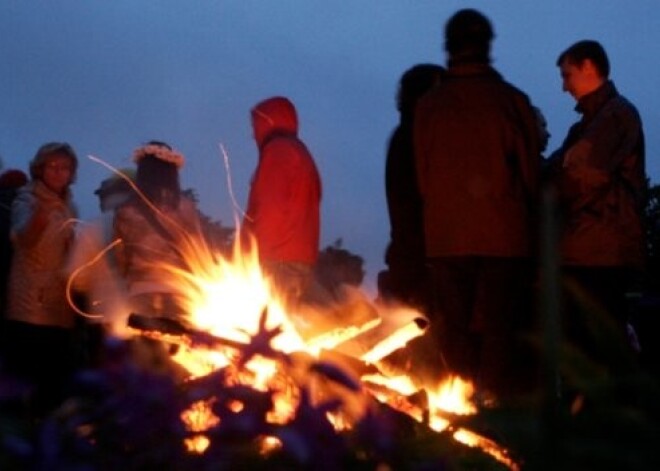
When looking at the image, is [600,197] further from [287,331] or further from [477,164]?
[287,331]

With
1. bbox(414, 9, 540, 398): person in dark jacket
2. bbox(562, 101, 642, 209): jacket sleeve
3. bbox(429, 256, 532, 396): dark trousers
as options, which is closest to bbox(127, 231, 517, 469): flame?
bbox(429, 256, 532, 396): dark trousers

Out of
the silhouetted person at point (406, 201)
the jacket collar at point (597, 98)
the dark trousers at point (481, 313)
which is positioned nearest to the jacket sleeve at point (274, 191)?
the silhouetted person at point (406, 201)

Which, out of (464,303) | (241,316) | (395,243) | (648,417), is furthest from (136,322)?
(648,417)

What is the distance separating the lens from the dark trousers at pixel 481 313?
19.4ft

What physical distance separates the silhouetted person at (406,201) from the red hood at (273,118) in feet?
1.81

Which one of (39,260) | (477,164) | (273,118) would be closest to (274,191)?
(273,118)

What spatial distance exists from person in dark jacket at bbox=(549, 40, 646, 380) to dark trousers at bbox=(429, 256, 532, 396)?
0.23 metres

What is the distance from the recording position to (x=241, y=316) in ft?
17.1

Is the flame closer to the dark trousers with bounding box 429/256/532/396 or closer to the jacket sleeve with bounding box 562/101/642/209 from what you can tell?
the dark trousers with bounding box 429/256/532/396

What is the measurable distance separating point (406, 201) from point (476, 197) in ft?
2.46

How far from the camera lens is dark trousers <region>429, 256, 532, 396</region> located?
590cm

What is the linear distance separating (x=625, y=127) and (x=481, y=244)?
82cm

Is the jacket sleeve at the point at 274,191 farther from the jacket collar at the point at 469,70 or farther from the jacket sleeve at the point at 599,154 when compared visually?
the jacket sleeve at the point at 599,154

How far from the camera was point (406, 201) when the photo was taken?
6.73 metres
